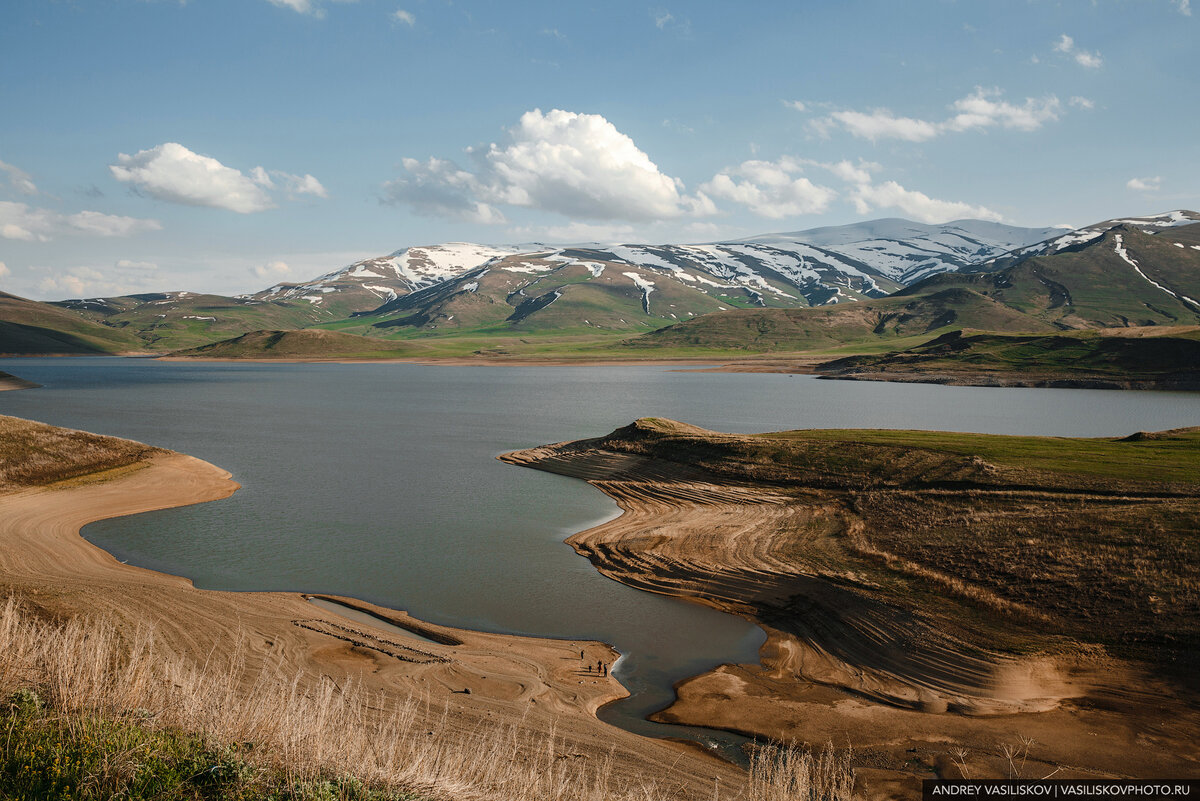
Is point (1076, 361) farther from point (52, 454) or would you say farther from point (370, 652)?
point (52, 454)

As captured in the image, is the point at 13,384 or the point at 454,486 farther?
the point at 13,384

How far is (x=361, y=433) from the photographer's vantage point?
89.1 m

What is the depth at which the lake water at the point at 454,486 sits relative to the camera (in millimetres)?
30969

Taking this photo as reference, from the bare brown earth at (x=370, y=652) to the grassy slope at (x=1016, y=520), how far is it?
1381 cm

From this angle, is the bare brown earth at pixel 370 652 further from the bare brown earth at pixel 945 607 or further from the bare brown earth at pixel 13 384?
the bare brown earth at pixel 13 384

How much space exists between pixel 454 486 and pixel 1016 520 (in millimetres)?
38793

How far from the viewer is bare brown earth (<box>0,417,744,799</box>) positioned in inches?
770

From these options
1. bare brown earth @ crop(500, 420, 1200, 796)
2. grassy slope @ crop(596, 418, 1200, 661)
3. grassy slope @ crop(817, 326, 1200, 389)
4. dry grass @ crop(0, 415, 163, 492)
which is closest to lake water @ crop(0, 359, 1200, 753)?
bare brown earth @ crop(500, 420, 1200, 796)

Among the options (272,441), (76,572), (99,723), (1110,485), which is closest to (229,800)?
(99,723)

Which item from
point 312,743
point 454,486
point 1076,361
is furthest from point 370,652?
point 1076,361

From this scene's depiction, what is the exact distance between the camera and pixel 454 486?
5741cm

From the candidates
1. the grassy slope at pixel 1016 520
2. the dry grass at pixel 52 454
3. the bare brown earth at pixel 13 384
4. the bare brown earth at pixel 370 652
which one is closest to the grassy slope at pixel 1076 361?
the grassy slope at pixel 1016 520

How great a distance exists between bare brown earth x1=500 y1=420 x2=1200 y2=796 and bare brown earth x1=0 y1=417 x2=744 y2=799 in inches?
138

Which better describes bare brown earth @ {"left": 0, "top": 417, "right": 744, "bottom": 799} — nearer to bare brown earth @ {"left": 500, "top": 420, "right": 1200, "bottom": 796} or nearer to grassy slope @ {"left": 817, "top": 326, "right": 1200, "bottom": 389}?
bare brown earth @ {"left": 500, "top": 420, "right": 1200, "bottom": 796}
